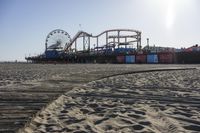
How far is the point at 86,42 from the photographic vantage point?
11419cm

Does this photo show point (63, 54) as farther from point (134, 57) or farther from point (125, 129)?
point (125, 129)

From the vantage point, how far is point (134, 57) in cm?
7306

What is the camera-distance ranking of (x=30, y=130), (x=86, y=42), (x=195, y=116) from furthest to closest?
(x=86, y=42), (x=195, y=116), (x=30, y=130)

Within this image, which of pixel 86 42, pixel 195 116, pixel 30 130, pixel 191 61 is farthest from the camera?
pixel 86 42

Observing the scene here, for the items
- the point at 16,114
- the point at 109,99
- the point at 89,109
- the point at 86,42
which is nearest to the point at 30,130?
the point at 16,114

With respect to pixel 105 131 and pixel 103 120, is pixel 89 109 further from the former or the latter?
pixel 105 131

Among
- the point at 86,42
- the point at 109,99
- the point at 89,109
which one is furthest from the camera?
the point at 86,42

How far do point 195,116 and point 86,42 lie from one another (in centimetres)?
10687

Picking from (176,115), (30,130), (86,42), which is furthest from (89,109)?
(86,42)

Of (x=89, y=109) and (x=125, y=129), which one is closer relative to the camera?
(x=125, y=129)

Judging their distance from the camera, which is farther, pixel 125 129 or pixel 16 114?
pixel 16 114

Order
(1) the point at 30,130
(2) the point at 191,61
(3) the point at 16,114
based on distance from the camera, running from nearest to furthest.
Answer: (1) the point at 30,130, (3) the point at 16,114, (2) the point at 191,61

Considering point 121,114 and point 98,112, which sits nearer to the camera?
point 121,114

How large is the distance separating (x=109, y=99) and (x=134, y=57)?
62.7 metres
